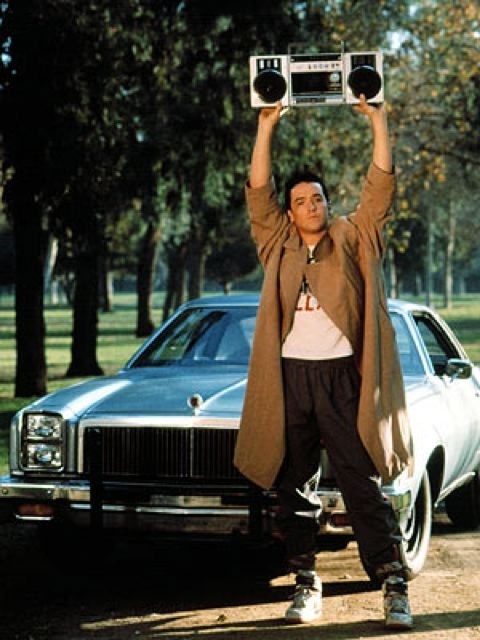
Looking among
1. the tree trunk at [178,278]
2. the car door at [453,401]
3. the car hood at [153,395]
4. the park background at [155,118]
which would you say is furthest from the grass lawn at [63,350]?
the car hood at [153,395]

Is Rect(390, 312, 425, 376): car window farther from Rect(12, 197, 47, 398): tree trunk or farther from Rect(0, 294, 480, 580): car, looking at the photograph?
Rect(12, 197, 47, 398): tree trunk

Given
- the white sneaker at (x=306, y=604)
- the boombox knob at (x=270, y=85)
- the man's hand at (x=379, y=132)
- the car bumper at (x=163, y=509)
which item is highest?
the boombox knob at (x=270, y=85)

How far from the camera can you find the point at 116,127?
70.4 ft

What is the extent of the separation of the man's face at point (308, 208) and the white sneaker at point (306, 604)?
157 centimetres

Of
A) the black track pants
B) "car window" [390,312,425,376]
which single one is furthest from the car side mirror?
the black track pants

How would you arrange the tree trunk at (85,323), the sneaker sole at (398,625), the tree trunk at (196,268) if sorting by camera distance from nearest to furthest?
the sneaker sole at (398,625) < the tree trunk at (85,323) < the tree trunk at (196,268)

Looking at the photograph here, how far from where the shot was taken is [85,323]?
87.0 feet

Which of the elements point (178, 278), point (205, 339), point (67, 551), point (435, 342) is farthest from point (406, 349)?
point (178, 278)

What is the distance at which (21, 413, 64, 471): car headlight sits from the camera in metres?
7.14

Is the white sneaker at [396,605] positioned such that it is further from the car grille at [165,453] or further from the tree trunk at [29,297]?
the tree trunk at [29,297]

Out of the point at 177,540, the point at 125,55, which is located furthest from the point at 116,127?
the point at 177,540

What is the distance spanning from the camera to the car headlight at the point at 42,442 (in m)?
7.14

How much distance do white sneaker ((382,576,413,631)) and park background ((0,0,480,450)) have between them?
291 inches

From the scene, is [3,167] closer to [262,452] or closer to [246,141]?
[246,141]
